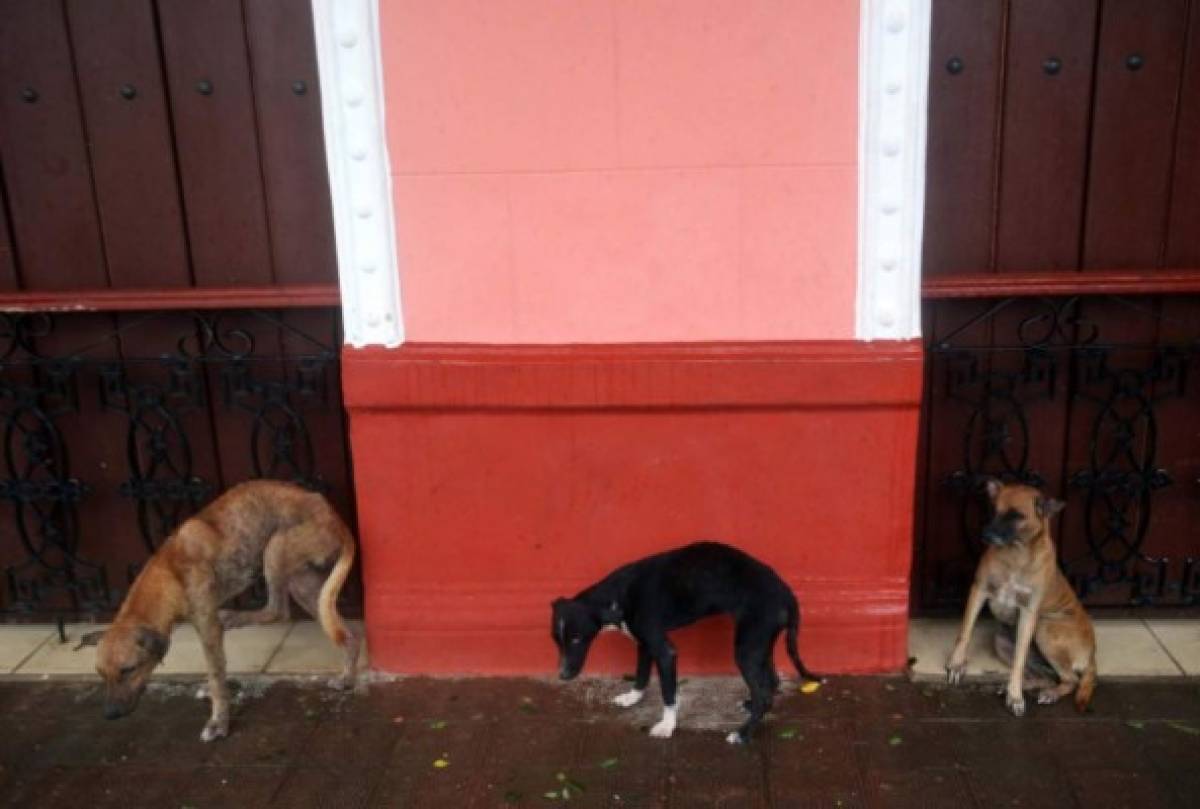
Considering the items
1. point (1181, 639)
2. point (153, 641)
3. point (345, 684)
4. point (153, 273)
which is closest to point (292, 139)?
point (153, 273)

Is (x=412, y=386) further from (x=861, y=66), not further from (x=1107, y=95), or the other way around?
(x=1107, y=95)

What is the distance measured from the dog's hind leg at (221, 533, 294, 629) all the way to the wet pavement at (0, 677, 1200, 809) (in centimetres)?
40

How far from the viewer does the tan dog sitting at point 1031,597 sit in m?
4.10

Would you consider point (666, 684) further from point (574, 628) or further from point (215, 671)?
point (215, 671)

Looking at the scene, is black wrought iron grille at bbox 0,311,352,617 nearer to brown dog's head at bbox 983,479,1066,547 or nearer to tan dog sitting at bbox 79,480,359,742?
tan dog sitting at bbox 79,480,359,742

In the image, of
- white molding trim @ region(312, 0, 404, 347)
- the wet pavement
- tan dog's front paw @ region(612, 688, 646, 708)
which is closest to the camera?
the wet pavement

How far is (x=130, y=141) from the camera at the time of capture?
4.60m

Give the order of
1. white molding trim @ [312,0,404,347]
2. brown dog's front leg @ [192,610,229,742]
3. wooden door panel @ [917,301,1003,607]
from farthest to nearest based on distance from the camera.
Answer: wooden door panel @ [917,301,1003,607] → brown dog's front leg @ [192,610,229,742] → white molding trim @ [312,0,404,347]

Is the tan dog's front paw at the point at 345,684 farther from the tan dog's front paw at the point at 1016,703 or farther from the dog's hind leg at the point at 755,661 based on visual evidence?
the tan dog's front paw at the point at 1016,703

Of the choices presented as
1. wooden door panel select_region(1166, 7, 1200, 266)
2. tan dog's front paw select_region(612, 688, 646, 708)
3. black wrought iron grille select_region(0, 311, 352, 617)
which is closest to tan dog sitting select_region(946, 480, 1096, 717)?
wooden door panel select_region(1166, 7, 1200, 266)

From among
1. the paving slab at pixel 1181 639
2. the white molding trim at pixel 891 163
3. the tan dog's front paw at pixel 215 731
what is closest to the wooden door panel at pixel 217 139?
the tan dog's front paw at pixel 215 731

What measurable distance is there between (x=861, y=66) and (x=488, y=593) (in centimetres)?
260

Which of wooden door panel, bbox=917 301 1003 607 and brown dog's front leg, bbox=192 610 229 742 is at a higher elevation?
wooden door panel, bbox=917 301 1003 607

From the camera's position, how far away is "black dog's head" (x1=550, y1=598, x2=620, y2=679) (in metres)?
4.01
